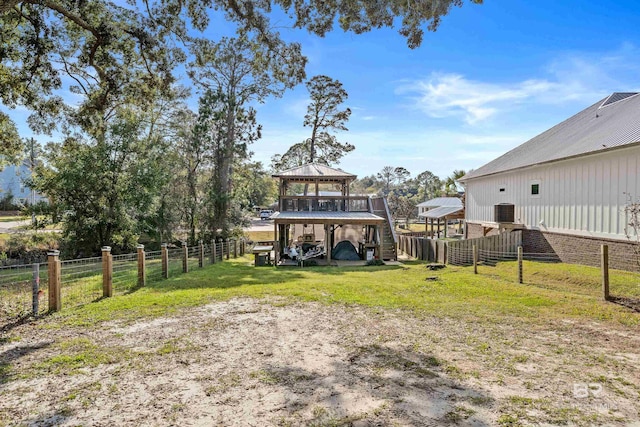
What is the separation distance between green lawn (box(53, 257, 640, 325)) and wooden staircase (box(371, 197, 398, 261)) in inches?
204

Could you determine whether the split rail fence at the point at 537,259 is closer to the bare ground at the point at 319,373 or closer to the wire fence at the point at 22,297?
the bare ground at the point at 319,373

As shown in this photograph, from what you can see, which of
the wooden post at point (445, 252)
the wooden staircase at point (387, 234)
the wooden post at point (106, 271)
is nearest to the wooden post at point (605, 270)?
the wooden post at point (445, 252)

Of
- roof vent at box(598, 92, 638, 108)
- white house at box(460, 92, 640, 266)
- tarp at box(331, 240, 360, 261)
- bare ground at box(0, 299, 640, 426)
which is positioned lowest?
tarp at box(331, 240, 360, 261)

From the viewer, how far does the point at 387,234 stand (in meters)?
19.2

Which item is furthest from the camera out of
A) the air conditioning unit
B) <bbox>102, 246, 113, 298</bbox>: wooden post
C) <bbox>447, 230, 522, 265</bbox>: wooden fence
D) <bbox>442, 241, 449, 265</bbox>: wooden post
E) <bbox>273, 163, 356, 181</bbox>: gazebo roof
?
<bbox>273, 163, 356, 181</bbox>: gazebo roof

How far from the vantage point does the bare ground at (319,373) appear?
3.20 m

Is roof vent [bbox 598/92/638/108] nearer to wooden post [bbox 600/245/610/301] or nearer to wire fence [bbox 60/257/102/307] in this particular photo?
wooden post [bbox 600/245/610/301]

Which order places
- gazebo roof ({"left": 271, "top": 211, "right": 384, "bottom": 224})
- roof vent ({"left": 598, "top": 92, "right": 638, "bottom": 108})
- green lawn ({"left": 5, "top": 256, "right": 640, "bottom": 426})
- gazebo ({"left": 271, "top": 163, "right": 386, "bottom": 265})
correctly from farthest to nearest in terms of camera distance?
gazebo ({"left": 271, "top": 163, "right": 386, "bottom": 265}) → gazebo roof ({"left": 271, "top": 211, "right": 384, "bottom": 224}) → roof vent ({"left": 598, "top": 92, "right": 638, "bottom": 108}) → green lawn ({"left": 5, "top": 256, "right": 640, "bottom": 426})

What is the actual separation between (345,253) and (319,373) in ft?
45.4

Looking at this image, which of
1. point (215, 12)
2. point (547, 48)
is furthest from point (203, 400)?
point (547, 48)

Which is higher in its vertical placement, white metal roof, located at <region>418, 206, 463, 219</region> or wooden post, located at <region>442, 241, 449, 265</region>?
white metal roof, located at <region>418, 206, 463, 219</region>

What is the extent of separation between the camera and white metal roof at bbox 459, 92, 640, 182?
1157 cm

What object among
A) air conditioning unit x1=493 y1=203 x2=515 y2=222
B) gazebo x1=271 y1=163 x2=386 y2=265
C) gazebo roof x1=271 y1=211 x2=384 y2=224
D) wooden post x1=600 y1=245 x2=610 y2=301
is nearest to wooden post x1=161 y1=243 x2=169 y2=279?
gazebo roof x1=271 y1=211 x2=384 y2=224

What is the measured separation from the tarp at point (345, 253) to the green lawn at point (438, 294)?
525 cm
